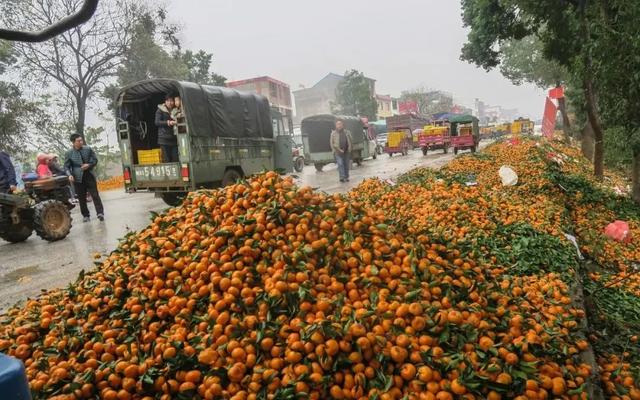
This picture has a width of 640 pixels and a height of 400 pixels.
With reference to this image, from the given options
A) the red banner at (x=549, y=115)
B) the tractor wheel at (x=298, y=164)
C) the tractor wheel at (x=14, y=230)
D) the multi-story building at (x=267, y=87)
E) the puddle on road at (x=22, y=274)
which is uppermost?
the multi-story building at (x=267, y=87)

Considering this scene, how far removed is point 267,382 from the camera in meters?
2.38

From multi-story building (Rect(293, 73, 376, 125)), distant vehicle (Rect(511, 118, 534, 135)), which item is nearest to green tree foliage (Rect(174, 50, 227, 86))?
distant vehicle (Rect(511, 118, 534, 135))

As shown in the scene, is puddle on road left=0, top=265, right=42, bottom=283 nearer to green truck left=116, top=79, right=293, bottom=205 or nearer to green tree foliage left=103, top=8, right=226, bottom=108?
green truck left=116, top=79, right=293, bottom=205

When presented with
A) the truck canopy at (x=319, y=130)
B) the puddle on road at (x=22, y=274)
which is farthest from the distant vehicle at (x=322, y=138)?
the puddle on road at (x=22, y=274)

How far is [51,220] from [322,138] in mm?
16423

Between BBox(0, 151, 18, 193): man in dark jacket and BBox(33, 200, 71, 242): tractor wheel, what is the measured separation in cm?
82

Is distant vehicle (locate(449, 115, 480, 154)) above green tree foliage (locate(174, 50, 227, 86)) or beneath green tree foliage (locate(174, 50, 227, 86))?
beneath

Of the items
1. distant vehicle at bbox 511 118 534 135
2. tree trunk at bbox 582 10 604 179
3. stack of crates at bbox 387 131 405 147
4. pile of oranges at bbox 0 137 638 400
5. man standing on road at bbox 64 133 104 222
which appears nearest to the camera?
pile of oranges at bbox 0 137 638 400

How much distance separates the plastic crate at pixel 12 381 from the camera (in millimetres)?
1083

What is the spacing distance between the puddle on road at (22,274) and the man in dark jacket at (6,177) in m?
2.95

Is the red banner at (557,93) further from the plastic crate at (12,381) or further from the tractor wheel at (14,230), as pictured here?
the plastic crate at (12,381)

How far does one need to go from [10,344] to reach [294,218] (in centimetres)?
204

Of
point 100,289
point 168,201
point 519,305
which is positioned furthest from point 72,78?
point 519,305

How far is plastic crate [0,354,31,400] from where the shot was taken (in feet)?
3.55
